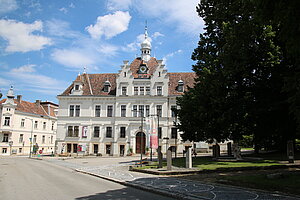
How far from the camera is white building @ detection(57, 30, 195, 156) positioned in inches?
1731

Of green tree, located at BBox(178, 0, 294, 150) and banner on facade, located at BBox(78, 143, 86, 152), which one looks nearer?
green tree, located at BBox(178, 0, 294, 150)

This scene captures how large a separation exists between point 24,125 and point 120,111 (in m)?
25.2

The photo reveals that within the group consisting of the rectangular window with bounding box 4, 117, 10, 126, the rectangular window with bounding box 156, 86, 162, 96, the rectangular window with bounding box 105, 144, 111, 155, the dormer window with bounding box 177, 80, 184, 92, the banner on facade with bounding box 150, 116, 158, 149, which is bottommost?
the rectangular window with bounding box 105, 144, 111, 155

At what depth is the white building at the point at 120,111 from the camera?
144 ft

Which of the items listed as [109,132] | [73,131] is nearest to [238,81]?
[109,132]

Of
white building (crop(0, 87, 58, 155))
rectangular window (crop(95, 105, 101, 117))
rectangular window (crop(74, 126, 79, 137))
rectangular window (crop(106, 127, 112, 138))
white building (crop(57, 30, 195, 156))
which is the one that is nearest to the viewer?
white building (crop(57, 30, 195, 156))

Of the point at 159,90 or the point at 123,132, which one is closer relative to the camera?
the point at 159,90

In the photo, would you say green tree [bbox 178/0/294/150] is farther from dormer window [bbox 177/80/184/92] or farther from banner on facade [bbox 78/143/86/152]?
banner on facade [bbox 78/143/86/152]

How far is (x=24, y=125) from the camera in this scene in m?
55.2

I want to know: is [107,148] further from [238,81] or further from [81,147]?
[238,81]

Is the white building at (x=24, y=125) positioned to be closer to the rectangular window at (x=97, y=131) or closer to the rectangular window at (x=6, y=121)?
the rectangular window at (x=6, y=121)

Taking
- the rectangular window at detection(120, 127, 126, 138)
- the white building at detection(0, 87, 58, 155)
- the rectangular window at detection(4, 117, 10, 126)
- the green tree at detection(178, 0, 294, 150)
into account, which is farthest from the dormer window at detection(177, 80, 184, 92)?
the rectangular window at detection(4, 117, 10, 126)

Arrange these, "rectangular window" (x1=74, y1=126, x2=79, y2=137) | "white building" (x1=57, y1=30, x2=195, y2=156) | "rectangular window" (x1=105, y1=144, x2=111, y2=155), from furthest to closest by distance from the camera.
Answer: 1. "rectangular window" (x1=74, y1=126, x2=79, y2=137)
2. "rectangular window" (x1=105, y1=144, x2=111, y2=155)
3. "white building" (x1=57, y1=30, x2=195, y2=156)

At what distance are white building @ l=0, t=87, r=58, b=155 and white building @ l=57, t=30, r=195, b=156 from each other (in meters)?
10.8
